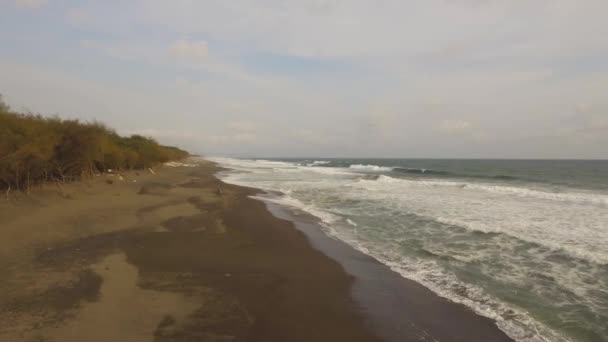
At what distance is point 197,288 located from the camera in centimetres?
636

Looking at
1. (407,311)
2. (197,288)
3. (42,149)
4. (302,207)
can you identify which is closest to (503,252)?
(407,311)

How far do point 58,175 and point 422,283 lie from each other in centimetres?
1818

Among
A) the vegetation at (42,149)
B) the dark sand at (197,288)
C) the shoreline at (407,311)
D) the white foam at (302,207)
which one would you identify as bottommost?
the shoreline at (407,311)

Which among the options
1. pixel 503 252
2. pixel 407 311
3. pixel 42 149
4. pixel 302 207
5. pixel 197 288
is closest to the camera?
pixel 407 311

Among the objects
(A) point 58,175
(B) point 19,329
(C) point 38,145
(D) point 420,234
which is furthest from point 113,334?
(A) point 58,175

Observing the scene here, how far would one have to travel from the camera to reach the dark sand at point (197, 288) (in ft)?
16.4

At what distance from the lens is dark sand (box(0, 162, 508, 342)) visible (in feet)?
16.4

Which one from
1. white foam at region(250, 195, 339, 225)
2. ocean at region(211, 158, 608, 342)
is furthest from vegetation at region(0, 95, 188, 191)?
ocean at region(211, 158, 608, 342)

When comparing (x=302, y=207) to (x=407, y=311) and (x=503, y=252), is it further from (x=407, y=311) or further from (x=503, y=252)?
(x=407, y=311)

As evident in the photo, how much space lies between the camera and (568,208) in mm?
17484

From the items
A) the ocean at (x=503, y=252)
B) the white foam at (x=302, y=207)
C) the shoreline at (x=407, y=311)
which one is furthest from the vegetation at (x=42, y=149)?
the shoreline at (x=407, y=311)

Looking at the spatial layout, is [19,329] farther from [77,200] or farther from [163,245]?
[77,200]

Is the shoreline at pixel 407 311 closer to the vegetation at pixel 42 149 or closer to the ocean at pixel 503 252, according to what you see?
the ocean at pixel 503 252

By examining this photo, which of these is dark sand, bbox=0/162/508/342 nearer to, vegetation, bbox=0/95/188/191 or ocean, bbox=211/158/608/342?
ocean, bbox=211/158/608/342
